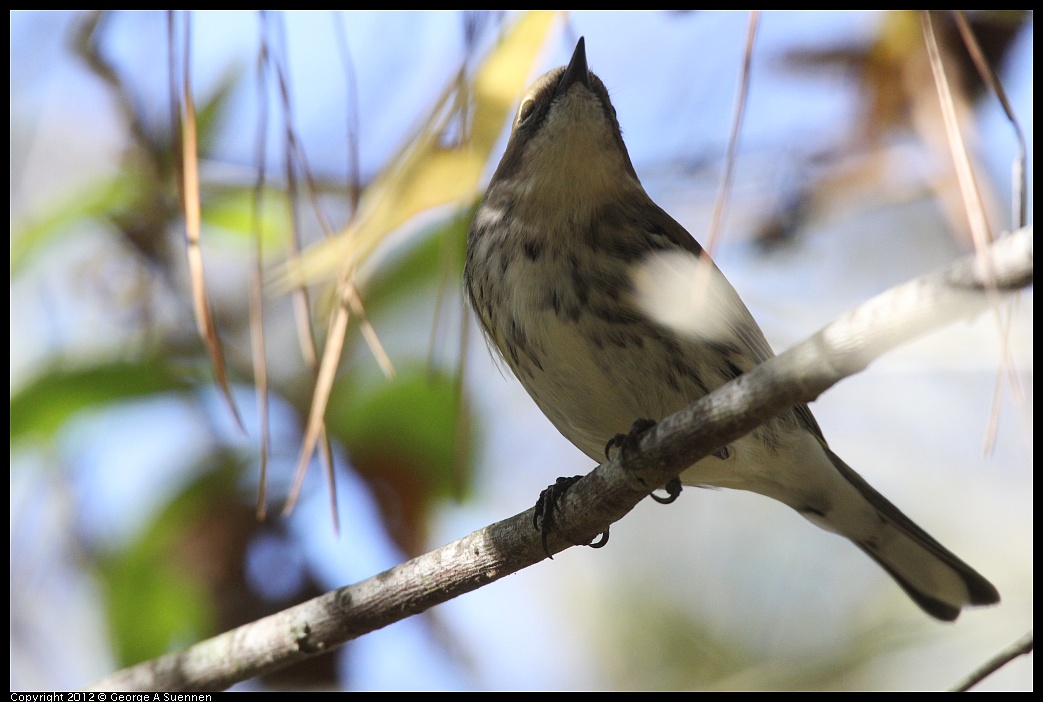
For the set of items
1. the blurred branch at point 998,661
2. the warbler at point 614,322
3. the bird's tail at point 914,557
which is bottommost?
the blurred branch at point 998,661

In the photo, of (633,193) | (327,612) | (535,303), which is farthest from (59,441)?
(633,193)

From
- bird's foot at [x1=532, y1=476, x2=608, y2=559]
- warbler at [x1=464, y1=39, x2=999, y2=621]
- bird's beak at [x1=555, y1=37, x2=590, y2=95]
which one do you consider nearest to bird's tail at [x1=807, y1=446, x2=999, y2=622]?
warbler at [x1=464, y1=39, x2=999, y2=621]

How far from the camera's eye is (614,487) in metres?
2.36

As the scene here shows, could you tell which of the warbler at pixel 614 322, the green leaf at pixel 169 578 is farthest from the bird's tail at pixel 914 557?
the green leaf at pixel 169 578

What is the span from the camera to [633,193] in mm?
3434

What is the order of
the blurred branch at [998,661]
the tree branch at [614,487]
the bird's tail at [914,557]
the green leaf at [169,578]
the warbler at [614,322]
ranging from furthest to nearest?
the green leaf at [169,578], the bird's tail at [914,557], the warbler at [614,322], the blurred branch at [998,661], the tree branch at [614,487]

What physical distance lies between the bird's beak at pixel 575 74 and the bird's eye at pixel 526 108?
18cm

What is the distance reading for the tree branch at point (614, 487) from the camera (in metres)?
1.44

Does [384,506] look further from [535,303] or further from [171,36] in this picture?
[171,36]

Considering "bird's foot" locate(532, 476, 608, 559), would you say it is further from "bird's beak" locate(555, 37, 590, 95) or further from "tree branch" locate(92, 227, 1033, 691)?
"bird's beak" locate(555, 37, 590, 95)

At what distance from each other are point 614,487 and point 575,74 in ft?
5.46

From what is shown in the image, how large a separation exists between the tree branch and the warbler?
2.18ft

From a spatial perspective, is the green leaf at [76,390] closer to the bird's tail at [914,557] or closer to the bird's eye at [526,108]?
the bird's eye at [526,108]

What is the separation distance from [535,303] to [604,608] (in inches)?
103
